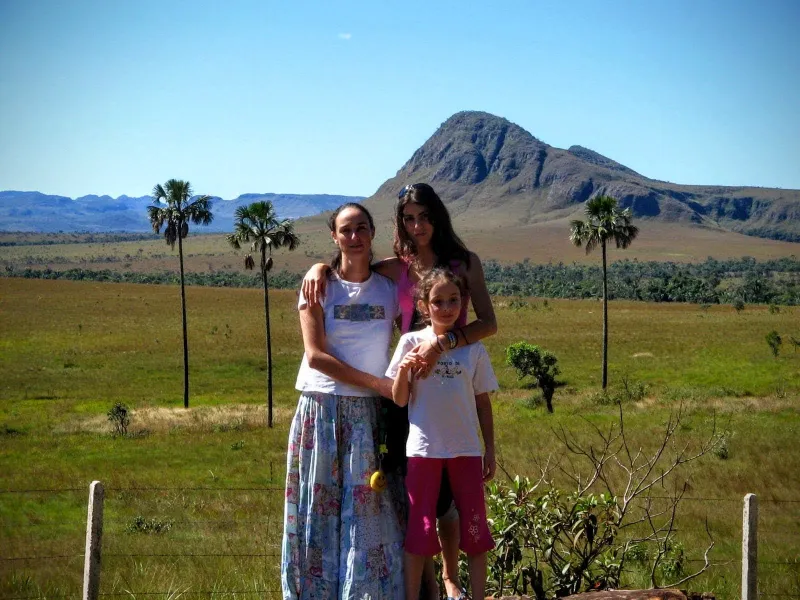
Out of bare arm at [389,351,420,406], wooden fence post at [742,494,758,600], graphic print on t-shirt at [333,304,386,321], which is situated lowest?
wooden fence post at [742,494,758,600]

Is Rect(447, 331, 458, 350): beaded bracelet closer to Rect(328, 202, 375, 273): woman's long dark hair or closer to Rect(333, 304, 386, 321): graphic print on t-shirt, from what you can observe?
Rect(333, 304, 386, 321): graphic print on t-shirt

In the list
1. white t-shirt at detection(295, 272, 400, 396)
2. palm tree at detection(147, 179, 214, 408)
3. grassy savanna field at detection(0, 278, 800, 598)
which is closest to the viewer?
white t-shirt at detection(295, 272, 400, 396)

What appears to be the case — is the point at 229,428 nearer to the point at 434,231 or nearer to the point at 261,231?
the point at 261,231

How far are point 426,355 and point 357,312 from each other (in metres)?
0.43

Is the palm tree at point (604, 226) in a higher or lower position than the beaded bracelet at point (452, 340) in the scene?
higher

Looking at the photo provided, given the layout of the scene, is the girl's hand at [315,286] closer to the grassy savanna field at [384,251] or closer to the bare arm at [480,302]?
the bare arm at [480,302]

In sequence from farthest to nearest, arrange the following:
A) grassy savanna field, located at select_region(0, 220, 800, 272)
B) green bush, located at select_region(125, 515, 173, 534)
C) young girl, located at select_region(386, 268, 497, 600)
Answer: grassy savanna field, located at select_region(0, 220, 800, 272)
green bush, located at select_region(125, 515, 173, 534)
young girl, located at select_region(386, 268, 497, 600)

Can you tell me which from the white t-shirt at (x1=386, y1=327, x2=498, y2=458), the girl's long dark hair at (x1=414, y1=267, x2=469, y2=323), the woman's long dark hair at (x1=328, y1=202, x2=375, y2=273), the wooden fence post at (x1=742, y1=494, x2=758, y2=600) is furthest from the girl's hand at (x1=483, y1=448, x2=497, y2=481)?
the wooden fence post at (x1=742, y1=494, x2=758, y2=600)

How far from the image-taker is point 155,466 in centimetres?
2186

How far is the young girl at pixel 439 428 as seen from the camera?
4102 mm

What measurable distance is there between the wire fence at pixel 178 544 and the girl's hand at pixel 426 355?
8.07ft

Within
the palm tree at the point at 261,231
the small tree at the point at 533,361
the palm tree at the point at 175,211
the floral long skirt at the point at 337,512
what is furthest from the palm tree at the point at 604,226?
the floral long skirt at the point at 337,512

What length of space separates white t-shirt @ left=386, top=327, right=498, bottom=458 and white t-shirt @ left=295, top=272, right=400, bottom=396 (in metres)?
0.12

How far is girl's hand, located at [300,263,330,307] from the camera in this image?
4180 mm
